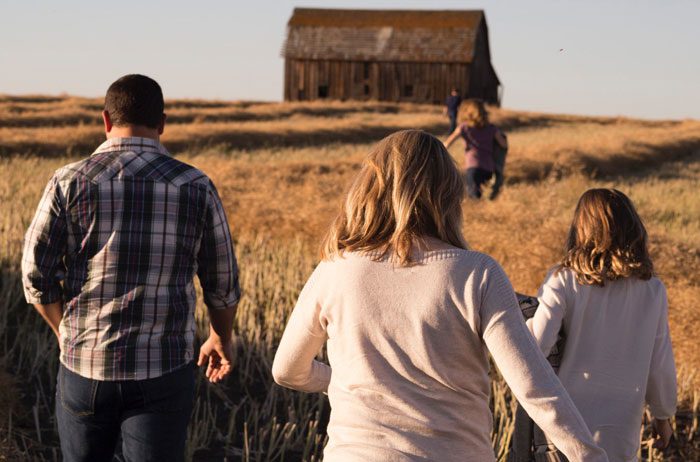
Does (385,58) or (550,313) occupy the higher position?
(385,58)

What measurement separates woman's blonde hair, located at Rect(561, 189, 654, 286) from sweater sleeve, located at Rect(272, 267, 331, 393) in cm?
108

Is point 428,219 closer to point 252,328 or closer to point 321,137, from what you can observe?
point 252,328

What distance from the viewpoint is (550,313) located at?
2.85 meters

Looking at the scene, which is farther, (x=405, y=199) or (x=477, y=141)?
(x=477, y=141)

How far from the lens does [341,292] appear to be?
6.33 ft

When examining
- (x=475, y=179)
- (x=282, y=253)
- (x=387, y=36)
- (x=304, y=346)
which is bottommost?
(x=282, y=253)

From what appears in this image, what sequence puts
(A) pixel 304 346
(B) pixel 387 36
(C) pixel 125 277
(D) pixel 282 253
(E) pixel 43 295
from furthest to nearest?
(B) pixel 387 36
(D) pixel 282 253
(E) pixel 43 295
(C) pixel 125 277
(A) pixel 304 346

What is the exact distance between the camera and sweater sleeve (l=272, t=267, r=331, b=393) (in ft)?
6.56

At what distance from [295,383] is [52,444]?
2.69 metres

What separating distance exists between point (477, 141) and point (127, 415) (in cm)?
785

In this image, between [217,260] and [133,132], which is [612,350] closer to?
[217,260]

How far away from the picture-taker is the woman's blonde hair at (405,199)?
1900mm

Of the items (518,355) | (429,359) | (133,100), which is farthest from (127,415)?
(518,355)

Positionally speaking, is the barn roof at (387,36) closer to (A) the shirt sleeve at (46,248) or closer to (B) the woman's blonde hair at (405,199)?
(A) the shirt sleeve at (46,248)
